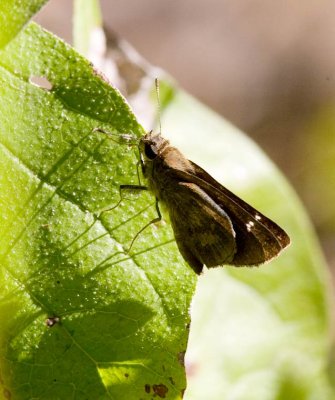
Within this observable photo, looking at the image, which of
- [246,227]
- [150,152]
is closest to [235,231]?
[246,227]

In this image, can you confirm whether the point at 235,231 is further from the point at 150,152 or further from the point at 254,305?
the point at 254,305

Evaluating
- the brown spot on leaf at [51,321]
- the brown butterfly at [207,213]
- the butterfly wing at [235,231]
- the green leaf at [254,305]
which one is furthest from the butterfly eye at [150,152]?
the brown spot on leaf at [51,321]

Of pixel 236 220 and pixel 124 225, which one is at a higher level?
pixel 236 220

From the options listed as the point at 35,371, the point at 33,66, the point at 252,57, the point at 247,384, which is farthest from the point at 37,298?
the point at 252,57

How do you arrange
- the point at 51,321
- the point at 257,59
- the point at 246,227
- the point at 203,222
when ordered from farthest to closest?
the point at 257,59
the point at 203,222
the point at 246,227
the point at 51,321

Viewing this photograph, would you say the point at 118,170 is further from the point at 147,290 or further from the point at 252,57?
the point at 252,57

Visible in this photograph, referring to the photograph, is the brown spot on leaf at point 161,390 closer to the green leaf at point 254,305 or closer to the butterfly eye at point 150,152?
the butterfly eye at point 150,152
